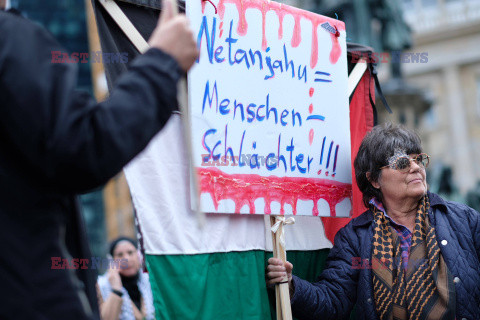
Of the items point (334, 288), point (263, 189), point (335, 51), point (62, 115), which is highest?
point (335, 51)

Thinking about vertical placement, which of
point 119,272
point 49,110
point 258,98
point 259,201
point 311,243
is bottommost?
point 119,272

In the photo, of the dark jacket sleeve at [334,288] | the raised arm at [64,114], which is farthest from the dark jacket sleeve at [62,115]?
the dark jacket sleeve at [334,288]

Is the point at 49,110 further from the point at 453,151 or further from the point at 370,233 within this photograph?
the point at 453,151

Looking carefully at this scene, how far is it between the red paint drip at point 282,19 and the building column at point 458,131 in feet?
90.4

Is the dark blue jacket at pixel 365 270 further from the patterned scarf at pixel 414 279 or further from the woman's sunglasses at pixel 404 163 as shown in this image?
the woman's sunglasses at pixel 404 163

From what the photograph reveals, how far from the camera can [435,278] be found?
9.27 feet

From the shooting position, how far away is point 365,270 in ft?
9.73

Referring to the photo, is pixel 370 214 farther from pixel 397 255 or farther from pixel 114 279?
pixel 114 279

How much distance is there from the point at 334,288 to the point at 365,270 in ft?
0.53

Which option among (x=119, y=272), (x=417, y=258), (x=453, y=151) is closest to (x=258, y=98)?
(x=417, y=258)

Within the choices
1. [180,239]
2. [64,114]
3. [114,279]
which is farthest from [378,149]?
[114,279]

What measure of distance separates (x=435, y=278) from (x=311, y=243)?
0.68m

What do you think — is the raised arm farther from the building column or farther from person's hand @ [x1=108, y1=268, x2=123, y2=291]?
the building column

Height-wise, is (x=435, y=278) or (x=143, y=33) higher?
(x=143, y=33)
